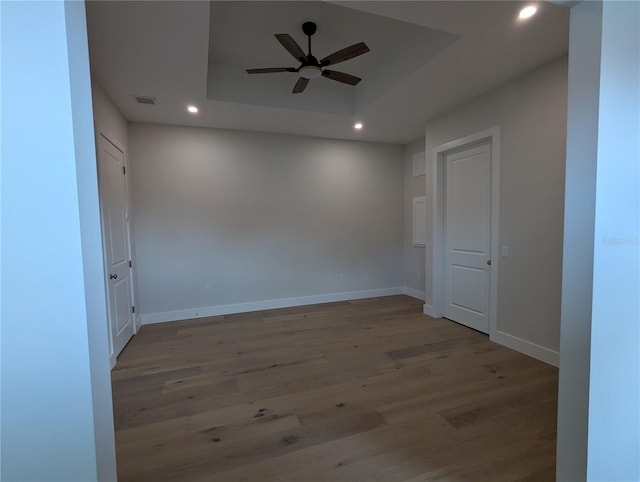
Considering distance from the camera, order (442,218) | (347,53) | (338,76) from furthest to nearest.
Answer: (442,218), (338,76), (347,53)

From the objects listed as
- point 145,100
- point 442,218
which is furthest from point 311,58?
point 442,218

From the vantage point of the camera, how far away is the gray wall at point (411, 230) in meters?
5.09

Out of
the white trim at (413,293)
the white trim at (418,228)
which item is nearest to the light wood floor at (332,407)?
the white trim at (413,293)

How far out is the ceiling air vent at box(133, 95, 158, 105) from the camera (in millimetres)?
3140

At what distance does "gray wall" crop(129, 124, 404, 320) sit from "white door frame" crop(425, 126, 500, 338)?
1.37 m

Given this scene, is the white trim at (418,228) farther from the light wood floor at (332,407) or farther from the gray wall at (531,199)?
the light wood floor at (332,407)

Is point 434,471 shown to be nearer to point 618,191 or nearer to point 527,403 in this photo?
point 527,403

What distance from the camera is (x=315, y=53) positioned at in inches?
122

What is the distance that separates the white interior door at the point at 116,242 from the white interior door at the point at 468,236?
160 inches

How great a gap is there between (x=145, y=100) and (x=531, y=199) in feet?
14.0

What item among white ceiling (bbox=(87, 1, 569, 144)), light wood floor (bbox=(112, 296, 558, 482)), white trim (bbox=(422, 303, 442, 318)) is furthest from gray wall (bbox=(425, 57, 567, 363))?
white trim (bbox=(422, 303, 442, 318))

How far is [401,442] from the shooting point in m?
1.80

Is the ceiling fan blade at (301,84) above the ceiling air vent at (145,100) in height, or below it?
above

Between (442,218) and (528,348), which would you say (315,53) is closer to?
(442,218)
